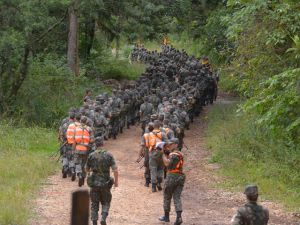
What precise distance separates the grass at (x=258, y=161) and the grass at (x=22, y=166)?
180 inches

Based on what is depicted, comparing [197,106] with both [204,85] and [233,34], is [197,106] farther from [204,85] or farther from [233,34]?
[233,34]

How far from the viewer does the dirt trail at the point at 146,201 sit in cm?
1284

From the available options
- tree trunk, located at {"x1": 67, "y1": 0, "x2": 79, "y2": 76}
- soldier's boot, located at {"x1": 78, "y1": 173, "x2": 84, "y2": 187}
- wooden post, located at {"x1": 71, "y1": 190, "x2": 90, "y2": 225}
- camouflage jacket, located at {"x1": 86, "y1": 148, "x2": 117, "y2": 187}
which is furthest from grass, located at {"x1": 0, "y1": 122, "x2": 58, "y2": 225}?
tree trunk, located at {"x1": 67, "y1": 0, "x2": 79, "y2": 76}

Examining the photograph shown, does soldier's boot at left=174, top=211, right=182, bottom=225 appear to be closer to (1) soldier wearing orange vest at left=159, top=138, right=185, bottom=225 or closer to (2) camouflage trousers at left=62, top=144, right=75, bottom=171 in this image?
(1) soldier wearing orange vest at left=159, top=138, right=185, bottom=225

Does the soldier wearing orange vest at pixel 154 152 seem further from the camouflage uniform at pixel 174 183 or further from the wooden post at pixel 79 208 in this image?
the wooden post at pixel 79 208

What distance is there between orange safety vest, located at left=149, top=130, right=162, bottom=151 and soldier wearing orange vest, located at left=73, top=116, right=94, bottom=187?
1.32 meters

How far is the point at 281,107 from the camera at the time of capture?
14.9 meters

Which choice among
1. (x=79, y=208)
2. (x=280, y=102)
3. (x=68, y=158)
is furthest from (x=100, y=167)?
(x=79, y=208)

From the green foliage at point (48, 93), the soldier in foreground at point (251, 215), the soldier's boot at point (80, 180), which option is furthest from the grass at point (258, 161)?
the green foliage at point (48, 93)

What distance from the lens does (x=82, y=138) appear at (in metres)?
14.9

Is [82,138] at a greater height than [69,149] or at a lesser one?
greater

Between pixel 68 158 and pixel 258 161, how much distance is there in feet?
16.4

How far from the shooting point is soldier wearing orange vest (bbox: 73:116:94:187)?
588 inches

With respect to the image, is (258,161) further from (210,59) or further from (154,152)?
(210,59)
